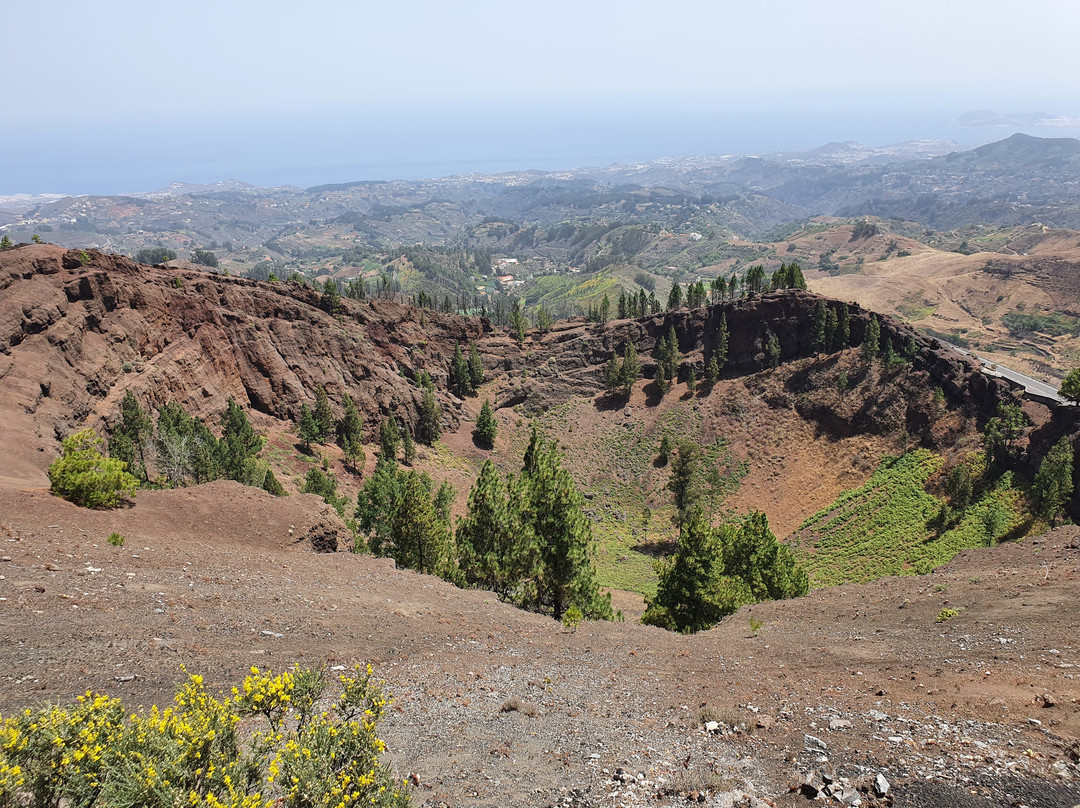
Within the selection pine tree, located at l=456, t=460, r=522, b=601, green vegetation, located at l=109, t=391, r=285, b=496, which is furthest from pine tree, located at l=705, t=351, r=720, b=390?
green vegetation, located at l=109, t=391, r=285, b=496

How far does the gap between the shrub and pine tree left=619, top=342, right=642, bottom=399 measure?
80330 mm

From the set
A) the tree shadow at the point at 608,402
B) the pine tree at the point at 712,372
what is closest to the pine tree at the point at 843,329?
the pine tree at the point at 712,372

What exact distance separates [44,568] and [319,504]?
1754cm

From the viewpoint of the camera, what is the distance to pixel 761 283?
11388 cm

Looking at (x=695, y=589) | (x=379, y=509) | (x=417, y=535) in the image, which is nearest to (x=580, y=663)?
(x=695, y=589)

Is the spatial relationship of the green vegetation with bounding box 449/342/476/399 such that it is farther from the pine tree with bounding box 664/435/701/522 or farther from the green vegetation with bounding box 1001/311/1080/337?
the green vegetation with bounding box 1001/311/1080/337

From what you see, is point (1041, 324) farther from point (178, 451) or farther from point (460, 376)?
point (178, 451)

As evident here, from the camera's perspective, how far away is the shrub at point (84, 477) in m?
26.8

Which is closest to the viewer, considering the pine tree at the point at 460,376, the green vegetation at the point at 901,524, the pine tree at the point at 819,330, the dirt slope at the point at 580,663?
the dirt slope at the point at 580,663

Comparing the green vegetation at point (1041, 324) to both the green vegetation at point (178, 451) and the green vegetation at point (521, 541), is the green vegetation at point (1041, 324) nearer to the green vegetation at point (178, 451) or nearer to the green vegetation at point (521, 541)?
the green vegetation at point (521, 541)

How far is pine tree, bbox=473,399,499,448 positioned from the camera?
294 ft

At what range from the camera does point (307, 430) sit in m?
67.4

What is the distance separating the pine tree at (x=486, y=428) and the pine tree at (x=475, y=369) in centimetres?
1453

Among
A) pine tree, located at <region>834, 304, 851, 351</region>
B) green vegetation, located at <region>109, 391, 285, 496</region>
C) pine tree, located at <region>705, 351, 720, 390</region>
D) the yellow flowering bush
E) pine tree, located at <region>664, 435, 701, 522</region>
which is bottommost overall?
pine tree, located at <region>664, 435, 701, 522</region>
